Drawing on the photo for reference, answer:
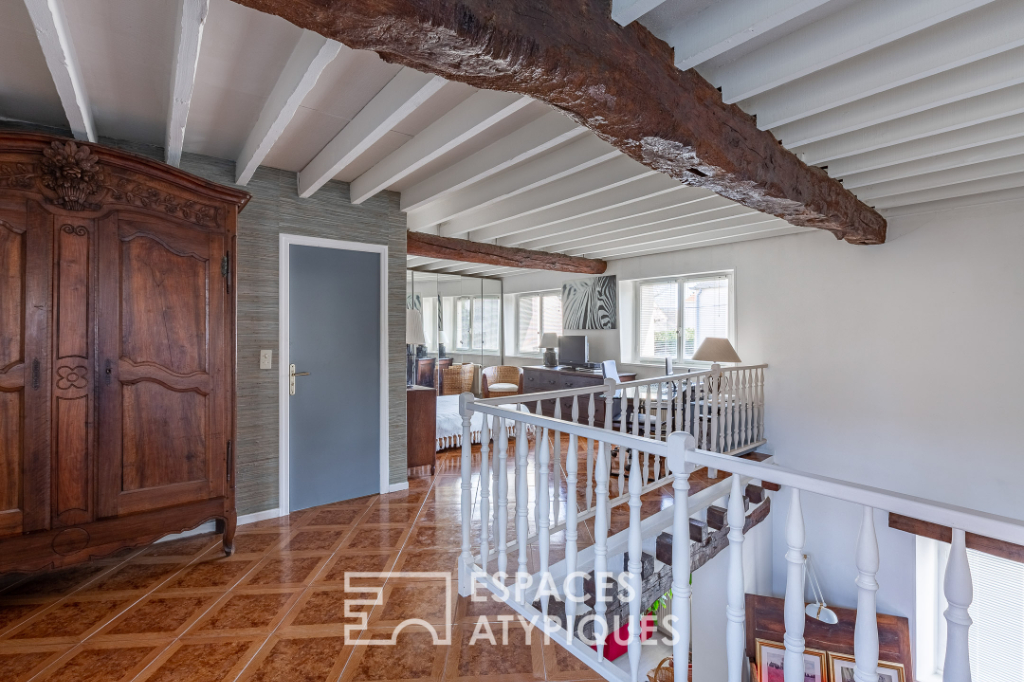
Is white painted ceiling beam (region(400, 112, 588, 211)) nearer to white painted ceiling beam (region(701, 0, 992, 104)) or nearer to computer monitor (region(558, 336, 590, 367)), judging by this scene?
white painted ceiling beam (region(701, 0, 992, 104))

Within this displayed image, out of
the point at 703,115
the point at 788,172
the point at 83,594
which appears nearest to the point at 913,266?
the point at 788,172

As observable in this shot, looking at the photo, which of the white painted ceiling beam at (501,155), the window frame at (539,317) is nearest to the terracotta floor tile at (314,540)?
the white painted ceiling beam at (501,155)

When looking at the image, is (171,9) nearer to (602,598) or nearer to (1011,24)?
(602,598)

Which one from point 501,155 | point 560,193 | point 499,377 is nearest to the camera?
point 501,155

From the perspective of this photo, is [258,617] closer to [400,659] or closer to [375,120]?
[400,659]

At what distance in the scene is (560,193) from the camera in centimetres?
358

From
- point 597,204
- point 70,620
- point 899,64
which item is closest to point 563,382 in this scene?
point 597,204

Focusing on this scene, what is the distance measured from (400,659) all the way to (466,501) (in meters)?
0.65

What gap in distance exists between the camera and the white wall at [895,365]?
362 cm

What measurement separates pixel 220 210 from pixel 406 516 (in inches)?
86.9

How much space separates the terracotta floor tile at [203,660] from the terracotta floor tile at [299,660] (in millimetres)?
65

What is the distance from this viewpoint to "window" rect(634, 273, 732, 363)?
219 inches

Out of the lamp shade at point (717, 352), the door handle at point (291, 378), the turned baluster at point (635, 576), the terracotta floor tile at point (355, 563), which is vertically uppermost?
the lamp shade at point (717, 352)

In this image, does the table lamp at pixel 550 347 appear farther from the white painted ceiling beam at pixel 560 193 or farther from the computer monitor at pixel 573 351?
the white painted ceiling beam at pixel 560 193
